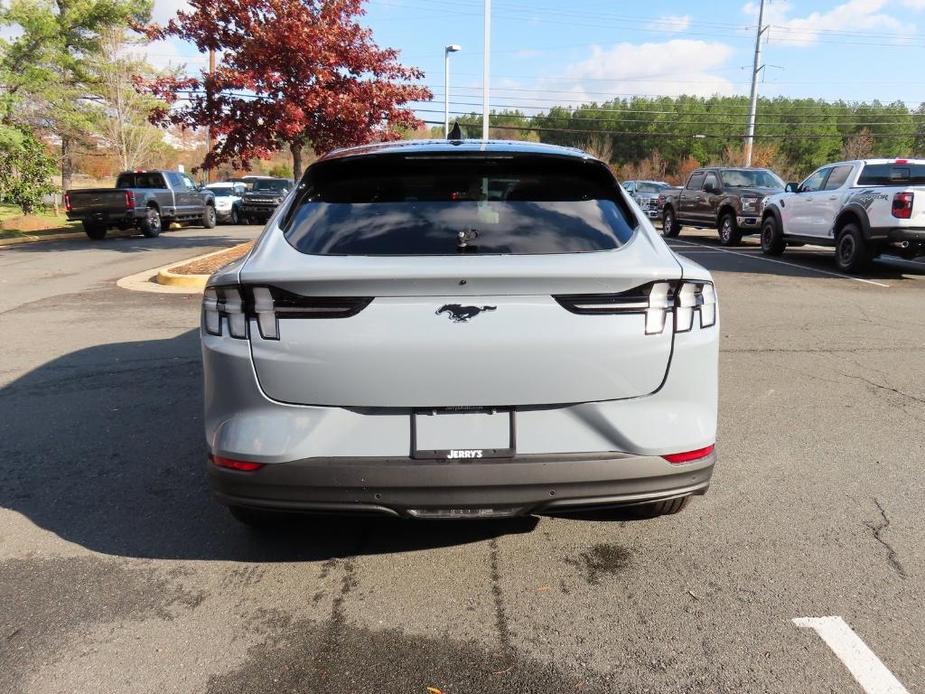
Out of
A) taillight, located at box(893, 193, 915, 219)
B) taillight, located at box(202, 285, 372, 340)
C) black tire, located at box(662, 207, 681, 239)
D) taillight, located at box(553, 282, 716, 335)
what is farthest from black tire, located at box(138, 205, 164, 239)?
taillight, located at box(553, 282, 716, 335)

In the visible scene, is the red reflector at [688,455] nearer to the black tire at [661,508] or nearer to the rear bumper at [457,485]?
the rear bumper at [457,485]

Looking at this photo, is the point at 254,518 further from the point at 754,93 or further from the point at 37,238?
the point at 754,93

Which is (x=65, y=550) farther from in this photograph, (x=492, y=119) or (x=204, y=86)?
(x=492, y=119)

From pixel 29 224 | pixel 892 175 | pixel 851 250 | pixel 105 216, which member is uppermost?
pixel 892 175

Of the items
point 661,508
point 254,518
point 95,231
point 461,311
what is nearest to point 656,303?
point 461,311

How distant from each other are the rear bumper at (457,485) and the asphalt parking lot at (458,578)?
1.44ft

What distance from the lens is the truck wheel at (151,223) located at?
1995 centimetres

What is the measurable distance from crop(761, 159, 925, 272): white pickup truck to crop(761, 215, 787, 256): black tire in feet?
0.75

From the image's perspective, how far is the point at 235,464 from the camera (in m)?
2.66

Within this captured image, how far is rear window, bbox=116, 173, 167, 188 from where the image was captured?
21.7 m

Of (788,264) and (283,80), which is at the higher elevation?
(283,80)

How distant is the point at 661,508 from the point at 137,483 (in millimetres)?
2781

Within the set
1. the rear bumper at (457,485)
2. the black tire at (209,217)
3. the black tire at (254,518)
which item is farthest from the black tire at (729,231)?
the black tire at (209,217)

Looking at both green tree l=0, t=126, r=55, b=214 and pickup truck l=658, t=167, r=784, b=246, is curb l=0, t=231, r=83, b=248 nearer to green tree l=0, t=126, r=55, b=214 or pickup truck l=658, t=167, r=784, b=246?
green tree l=0, t=126, r=55, b=214
